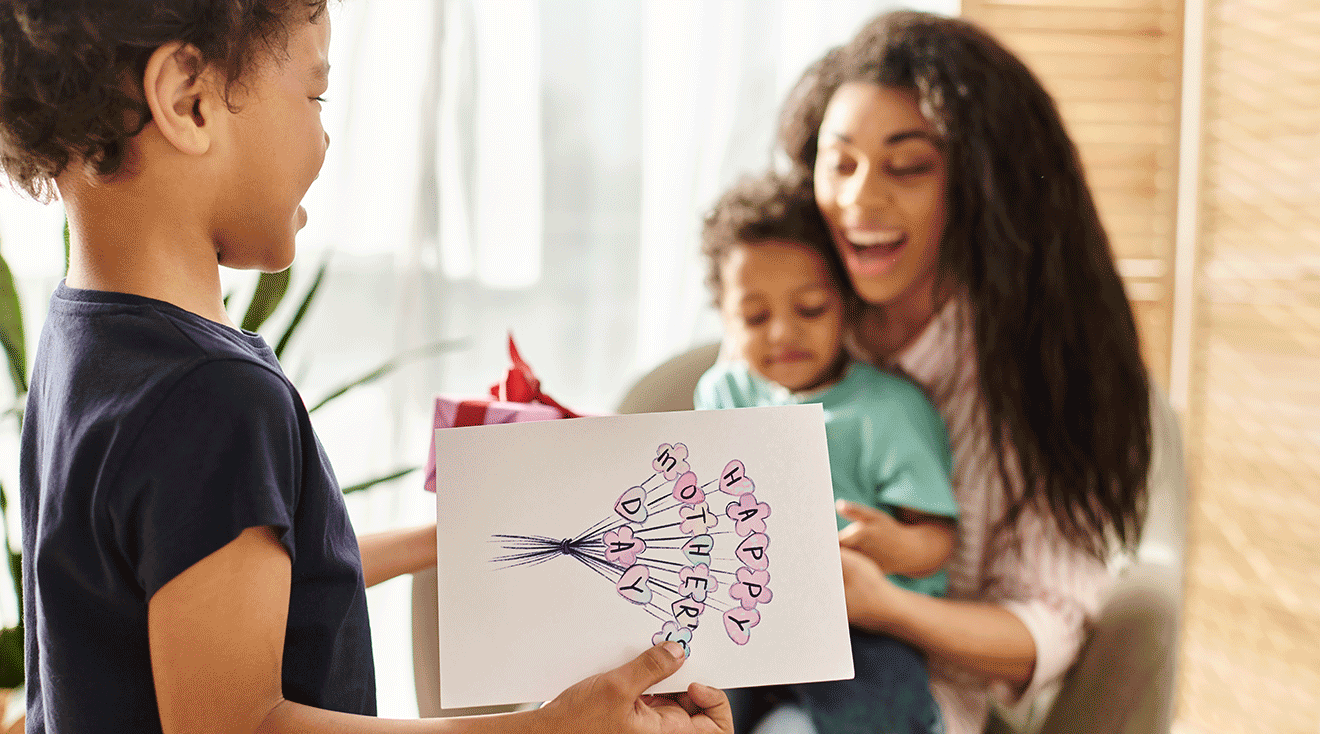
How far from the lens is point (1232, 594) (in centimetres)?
159

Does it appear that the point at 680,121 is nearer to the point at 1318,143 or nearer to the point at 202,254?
the point at 1318,143

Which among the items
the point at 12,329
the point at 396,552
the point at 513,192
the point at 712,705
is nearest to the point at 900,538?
the point at 712,705

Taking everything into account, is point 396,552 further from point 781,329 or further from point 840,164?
point 840,164

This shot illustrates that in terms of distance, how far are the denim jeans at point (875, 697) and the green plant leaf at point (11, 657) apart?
0.89m

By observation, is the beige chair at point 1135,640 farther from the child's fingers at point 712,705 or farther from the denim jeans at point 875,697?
the child's fingers at point 712,705

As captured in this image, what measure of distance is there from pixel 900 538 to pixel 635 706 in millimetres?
434

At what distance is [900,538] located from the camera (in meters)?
0.93

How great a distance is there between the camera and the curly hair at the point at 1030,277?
99 cm

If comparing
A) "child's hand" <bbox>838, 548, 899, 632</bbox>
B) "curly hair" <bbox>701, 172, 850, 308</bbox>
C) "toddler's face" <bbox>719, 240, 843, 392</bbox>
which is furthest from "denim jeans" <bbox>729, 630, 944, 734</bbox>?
"curly hair" <bbox>701, 172, 850, 308</bbox>

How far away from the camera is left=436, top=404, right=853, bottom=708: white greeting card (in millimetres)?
600

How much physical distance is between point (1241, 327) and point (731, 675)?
138cm

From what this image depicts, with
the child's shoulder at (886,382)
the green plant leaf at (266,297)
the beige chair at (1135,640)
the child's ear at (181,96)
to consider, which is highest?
the child's ear at (181,96)

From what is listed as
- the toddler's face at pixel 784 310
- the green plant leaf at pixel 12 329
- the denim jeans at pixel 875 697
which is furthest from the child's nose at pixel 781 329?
the green plant leaf at pixel 12 329

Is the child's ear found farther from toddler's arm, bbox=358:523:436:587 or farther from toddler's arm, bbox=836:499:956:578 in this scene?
toddler's arm, bbox=836:499:956:578
